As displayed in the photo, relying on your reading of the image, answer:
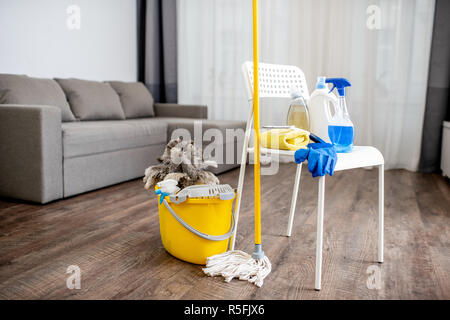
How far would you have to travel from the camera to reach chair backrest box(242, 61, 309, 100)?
154cm

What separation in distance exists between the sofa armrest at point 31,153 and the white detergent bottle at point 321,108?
54.9 inches

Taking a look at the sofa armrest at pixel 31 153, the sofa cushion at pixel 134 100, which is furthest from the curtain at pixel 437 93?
the sofa armrest at pixel 31 153

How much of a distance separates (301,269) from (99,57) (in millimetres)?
2796

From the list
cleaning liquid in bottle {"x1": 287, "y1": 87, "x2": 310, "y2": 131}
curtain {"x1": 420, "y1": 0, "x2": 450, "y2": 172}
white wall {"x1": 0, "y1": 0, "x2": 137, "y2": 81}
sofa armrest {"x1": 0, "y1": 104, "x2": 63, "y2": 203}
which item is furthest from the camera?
curtain {"x1": 420, "y1": 0, "x2": 450, "y2": 172}

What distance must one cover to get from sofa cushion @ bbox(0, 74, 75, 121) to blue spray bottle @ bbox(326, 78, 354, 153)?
1.89 metres

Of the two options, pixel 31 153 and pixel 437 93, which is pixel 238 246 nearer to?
pixel 31 153

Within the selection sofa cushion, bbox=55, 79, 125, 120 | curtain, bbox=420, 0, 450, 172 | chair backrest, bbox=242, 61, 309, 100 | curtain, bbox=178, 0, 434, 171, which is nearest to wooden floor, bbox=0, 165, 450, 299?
chair backrest, bbox=242, 61, 309, 100

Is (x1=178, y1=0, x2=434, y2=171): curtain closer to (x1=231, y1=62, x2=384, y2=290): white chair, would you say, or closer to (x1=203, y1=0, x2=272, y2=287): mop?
(x1=231, y1=62, x2=384, y2=290): white chair

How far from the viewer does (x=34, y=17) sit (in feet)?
9.11

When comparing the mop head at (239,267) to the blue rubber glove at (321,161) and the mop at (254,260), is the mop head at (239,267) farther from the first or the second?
the blue rubber glove at (321,161)

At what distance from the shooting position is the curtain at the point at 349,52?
3264mm

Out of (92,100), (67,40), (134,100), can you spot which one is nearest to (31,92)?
(92,100)

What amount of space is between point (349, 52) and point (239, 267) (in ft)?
8.74
